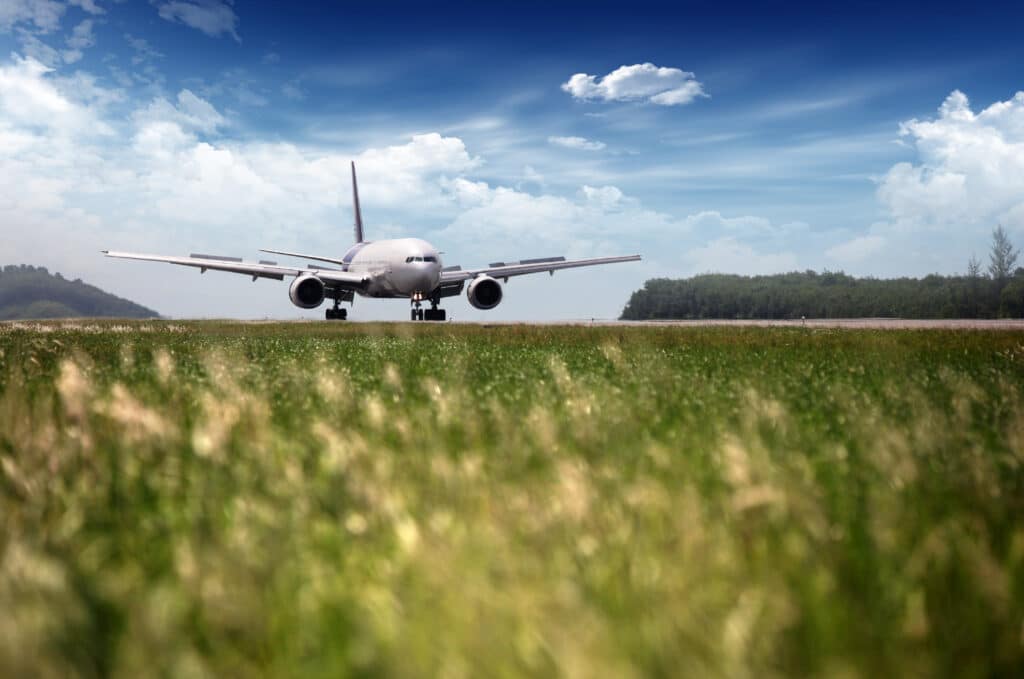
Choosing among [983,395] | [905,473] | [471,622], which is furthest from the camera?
[983,395]

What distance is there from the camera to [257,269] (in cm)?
4166

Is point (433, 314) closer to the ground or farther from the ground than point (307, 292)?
closer to the ground

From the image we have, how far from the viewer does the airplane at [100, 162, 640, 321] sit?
135 ft

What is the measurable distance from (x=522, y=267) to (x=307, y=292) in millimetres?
13094

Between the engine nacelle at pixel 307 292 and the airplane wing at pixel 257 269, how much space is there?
77cm

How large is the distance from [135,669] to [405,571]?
772 millimetres

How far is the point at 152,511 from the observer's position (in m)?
3.02

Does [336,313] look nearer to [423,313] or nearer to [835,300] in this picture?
[423,313]

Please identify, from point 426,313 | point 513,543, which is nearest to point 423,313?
point 426,313

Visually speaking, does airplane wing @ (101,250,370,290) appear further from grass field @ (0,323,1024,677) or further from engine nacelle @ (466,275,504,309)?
grass field @ (0,323,1024,677)

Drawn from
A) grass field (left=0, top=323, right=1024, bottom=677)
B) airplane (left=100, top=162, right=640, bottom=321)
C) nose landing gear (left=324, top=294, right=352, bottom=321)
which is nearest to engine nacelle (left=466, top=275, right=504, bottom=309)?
airplane (left=100, top=162, right=640, bottom=321)

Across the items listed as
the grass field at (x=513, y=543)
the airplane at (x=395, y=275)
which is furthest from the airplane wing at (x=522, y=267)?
the grass field at (x=513, y=543)

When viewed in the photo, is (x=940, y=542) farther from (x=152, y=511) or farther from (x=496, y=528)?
(x=152, y=511)

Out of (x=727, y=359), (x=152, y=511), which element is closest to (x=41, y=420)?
(x=152, y=511)
